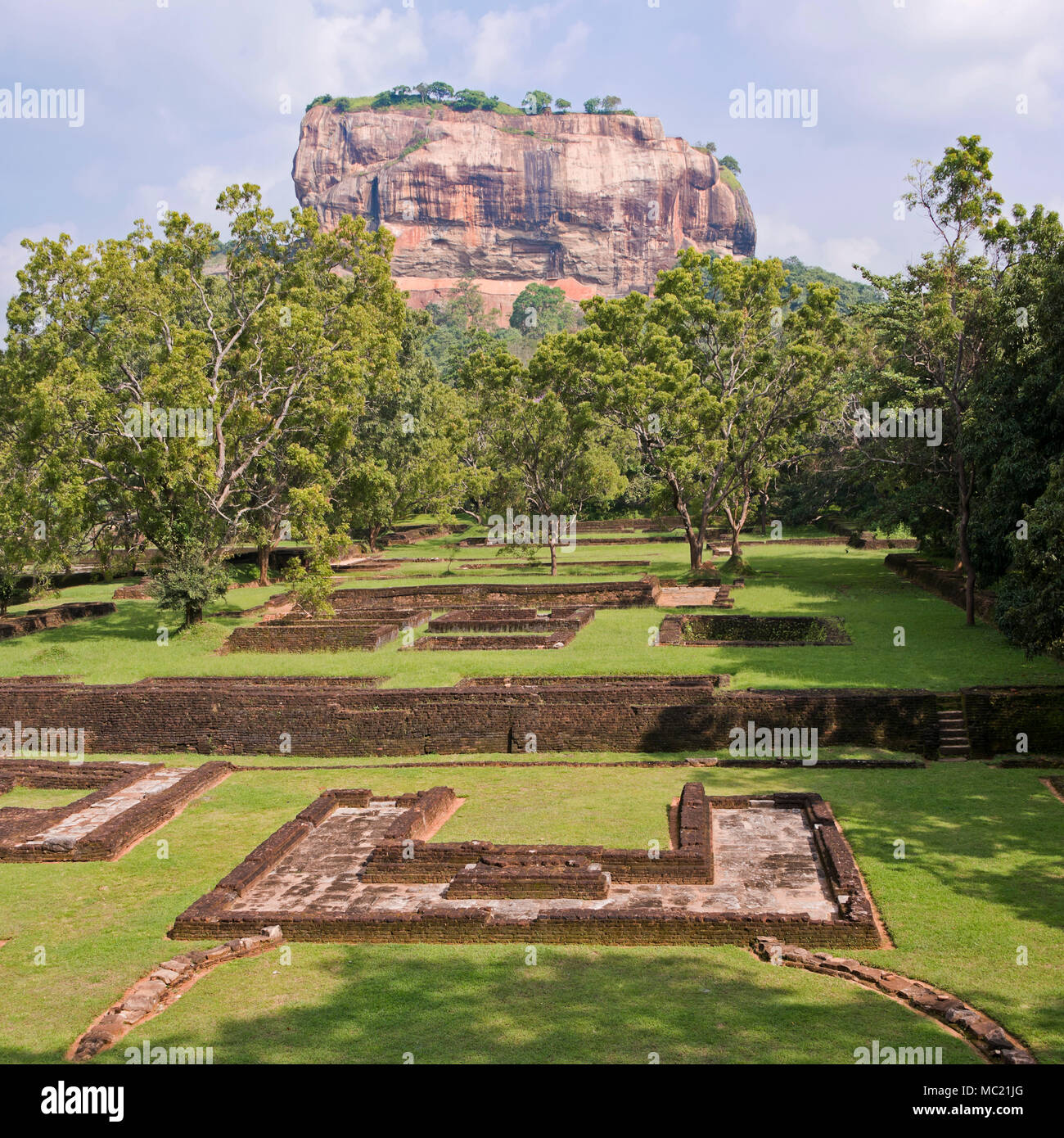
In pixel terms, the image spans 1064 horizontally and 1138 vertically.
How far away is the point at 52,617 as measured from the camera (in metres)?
23.6

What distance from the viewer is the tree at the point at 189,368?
21.4m

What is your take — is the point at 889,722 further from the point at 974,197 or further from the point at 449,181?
the point at 449,181

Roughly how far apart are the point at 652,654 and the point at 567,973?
10.3 metres

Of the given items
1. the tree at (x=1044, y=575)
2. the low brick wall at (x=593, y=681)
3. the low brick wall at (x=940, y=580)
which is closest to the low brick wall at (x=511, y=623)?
the low brick wall at (x=593, y=681)

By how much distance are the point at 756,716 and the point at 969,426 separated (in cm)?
762

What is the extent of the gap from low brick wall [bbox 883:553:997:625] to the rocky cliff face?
393 feet

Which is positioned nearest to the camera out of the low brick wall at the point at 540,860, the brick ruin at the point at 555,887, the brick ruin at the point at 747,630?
the brick ruin at the point at 555,887

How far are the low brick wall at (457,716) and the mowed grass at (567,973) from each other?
A: 2.59 metres

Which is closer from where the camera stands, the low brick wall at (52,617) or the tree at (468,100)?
the low brick wall at (52,617)

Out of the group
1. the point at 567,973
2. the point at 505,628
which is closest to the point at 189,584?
the point at 505,628

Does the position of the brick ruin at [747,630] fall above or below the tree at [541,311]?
below

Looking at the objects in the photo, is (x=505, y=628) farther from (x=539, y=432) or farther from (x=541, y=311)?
(x=541, y=311)

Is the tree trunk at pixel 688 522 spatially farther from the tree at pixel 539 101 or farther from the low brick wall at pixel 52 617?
the tree at pixel 539 101
